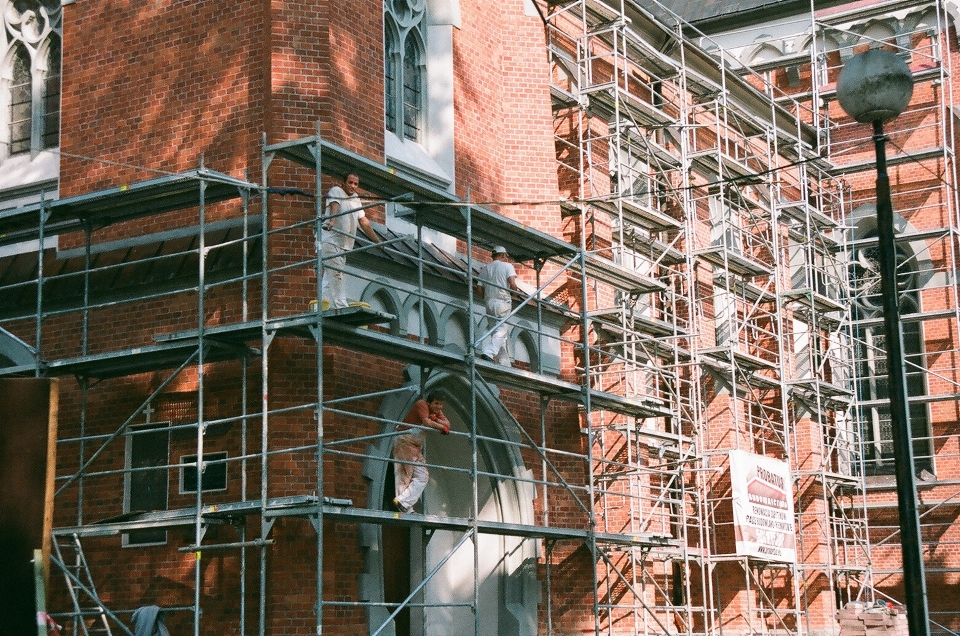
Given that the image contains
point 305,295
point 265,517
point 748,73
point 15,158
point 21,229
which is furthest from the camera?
point 748,73

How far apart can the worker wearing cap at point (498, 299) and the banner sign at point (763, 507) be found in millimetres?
7419

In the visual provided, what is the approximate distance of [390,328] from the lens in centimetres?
1694

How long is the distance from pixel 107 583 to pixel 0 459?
19.2ft

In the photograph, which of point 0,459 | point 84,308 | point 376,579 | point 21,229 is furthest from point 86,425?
point 0,459

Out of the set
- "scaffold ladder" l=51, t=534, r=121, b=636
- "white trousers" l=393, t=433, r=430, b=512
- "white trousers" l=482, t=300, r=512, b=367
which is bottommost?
"scaffold ladder" l=51, t=534, r=121, b=636

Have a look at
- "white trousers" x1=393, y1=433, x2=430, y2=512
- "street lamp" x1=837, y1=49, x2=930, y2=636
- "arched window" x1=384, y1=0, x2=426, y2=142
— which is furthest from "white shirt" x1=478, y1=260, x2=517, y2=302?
"street lamp" x1=837, y1=49, x2=930, y2=636

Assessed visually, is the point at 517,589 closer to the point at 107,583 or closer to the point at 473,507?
the point at 473,507

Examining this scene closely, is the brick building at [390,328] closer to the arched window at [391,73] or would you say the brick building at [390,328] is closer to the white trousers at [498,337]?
the arched window at [391,73]

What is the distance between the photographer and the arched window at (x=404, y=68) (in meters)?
18.5

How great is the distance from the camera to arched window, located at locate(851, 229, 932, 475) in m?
30.6

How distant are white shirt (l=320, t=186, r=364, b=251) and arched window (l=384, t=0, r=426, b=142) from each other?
317 cm

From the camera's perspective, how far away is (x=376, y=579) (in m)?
15.7

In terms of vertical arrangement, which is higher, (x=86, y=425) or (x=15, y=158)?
(x=15, y=158)

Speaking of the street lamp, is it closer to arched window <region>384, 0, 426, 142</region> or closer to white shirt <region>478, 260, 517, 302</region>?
white shirt <region>478, 260, 517, 302</region>
